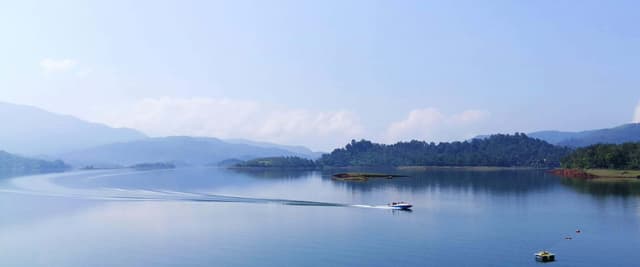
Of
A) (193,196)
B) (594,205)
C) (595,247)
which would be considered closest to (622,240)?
(595,247)

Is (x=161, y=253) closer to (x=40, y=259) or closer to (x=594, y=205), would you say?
(x=40, y=259)

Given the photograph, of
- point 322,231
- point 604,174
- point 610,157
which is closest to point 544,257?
point 322,231

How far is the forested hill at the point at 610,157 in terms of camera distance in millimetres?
143750

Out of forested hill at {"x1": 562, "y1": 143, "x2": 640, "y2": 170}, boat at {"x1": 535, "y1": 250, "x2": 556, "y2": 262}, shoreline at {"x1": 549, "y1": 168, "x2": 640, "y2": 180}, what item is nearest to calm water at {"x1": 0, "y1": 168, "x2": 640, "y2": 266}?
boat at {"x1": 535, "y1": 250, "x2": 556, "y2": 262}

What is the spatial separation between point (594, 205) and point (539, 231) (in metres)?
24.9

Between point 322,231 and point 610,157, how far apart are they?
11855 centimetres

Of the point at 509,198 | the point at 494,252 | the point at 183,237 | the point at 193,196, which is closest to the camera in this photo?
the point at 494,252

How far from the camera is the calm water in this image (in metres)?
41.6

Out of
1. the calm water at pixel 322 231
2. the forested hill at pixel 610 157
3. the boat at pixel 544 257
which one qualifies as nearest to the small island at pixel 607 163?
the forested hill at pixel 610 157

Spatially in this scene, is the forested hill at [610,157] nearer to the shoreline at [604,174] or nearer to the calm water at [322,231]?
the shoreline at [604,174]

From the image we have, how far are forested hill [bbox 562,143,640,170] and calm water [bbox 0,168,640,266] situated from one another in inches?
2453

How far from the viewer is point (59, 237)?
52844 millimetres

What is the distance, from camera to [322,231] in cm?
5316

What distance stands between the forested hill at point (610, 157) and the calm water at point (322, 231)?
62309 millimetres
